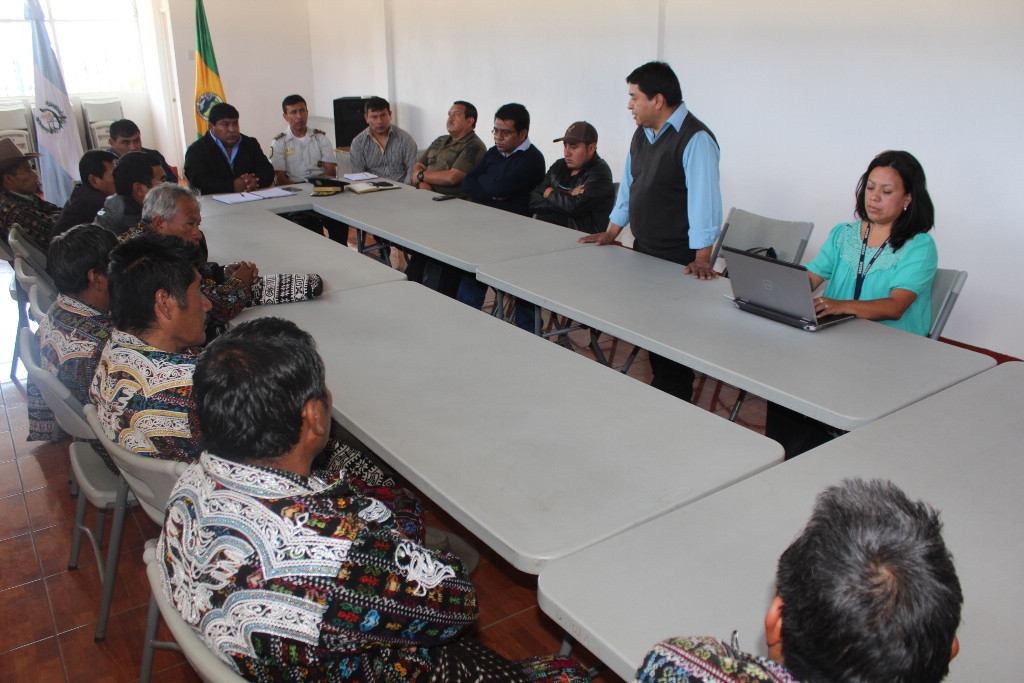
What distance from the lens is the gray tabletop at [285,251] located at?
3.00m

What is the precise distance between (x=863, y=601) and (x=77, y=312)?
88.0 inches

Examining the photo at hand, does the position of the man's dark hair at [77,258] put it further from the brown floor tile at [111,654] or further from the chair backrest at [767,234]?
the chair backrest at [767,234]

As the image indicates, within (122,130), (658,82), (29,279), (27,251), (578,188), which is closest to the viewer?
(29,279)

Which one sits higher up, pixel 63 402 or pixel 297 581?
pixel 297 581

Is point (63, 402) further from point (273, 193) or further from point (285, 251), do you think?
point (273, 193)

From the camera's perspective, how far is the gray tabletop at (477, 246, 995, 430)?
1.94 m

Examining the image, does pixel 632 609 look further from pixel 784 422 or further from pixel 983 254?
pixel 983 254

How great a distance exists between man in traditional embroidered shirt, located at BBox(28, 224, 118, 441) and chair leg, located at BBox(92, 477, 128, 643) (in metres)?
0.31

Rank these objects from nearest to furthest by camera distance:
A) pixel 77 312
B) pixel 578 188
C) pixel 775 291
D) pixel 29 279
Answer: pixel 77 312, pixel 775 291, pixel 29 279, pixel 578 188

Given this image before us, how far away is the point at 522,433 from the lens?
5.77ft

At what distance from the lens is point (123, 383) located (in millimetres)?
1783

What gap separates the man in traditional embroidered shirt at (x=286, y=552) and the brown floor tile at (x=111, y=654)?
115cm

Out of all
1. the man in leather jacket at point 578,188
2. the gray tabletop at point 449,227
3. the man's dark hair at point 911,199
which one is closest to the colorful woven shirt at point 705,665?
the man's dark hair at point 911,199

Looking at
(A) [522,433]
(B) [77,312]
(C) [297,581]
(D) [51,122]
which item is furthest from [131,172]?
(D) [51,122]
